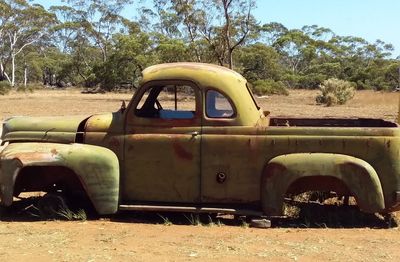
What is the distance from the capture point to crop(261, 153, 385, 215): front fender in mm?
6172

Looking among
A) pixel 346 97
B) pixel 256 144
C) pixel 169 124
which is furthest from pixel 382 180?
pixel 346 97

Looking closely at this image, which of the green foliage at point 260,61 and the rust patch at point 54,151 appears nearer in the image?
the rust patch at point 54,151

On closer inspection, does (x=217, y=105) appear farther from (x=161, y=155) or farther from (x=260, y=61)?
(x=260, y=61)

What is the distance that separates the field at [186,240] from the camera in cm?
522

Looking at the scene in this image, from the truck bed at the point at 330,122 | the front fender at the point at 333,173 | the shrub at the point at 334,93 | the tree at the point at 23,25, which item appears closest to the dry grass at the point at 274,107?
the shrub at the point at 334,93

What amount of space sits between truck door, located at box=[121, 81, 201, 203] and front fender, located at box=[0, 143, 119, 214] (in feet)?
0.56

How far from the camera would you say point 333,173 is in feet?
20.3

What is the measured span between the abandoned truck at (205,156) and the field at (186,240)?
256 mm

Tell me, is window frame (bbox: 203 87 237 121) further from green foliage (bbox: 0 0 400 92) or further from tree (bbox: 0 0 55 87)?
tree (bbox: 0 0 55 87)

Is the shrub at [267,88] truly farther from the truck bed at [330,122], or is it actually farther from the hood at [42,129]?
the hood at [42,129]

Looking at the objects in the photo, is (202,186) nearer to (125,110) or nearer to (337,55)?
(125,110)

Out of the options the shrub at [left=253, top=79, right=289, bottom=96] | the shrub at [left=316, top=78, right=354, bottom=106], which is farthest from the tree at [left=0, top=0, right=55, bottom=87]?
the shrub at [left=316, top=78, right=354, bottom=106]

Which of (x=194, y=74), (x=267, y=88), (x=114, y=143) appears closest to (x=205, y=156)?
(x=194, y=74)

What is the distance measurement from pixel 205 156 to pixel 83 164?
1.33m
